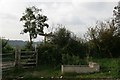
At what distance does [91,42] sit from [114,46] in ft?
5.79

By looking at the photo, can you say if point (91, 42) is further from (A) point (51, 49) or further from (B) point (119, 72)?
(B) point (119, 72)

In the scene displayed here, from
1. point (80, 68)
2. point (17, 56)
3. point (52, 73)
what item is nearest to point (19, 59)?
point (17, 56)

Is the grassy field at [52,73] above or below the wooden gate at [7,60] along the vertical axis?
below

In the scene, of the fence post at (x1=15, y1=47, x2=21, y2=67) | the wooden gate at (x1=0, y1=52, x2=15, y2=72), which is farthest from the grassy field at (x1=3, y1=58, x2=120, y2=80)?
the fence post at (x1=15, y1=47, x2=21, y2=67)

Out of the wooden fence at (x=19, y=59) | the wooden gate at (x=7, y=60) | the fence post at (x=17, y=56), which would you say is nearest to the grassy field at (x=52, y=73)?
the wooden gate at (x=7, y=60)

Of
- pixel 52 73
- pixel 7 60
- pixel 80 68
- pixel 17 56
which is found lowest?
pixel 52 73

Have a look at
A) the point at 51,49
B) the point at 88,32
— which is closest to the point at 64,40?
the point at 51,49

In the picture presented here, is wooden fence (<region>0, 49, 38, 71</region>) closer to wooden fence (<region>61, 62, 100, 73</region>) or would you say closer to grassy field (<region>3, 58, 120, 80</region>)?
grassy field (<region>3, 58, 120, 80</region>)

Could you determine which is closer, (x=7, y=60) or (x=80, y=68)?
(x=80, y=68)

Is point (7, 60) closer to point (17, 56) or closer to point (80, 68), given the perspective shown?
point (17, 56)

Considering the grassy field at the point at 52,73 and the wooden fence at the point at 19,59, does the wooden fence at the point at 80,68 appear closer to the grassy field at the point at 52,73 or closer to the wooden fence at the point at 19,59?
the grassy field at the point at 52,73

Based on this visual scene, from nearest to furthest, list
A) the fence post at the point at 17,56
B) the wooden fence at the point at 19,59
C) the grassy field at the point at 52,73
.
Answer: the grassy field at the point at 52,73, the wooden fence at the point at 19,59, the fence post at the point at 17,56

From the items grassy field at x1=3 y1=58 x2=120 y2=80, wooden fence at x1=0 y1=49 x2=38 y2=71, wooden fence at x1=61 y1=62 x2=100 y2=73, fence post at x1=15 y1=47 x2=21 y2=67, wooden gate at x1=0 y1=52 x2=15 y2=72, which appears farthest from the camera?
fence post at x1=15 y1=47 x2=21 y2=67

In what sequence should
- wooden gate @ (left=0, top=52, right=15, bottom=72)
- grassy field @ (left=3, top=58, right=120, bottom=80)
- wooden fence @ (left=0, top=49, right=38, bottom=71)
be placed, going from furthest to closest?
wooden fence @ (left=0, top=49, right=38, bottom=71) → wooden gate @ (left=0, top=52, right=15, bottom=72) → grassy field @ (left=3, top=58, right=120, bottom=80)
